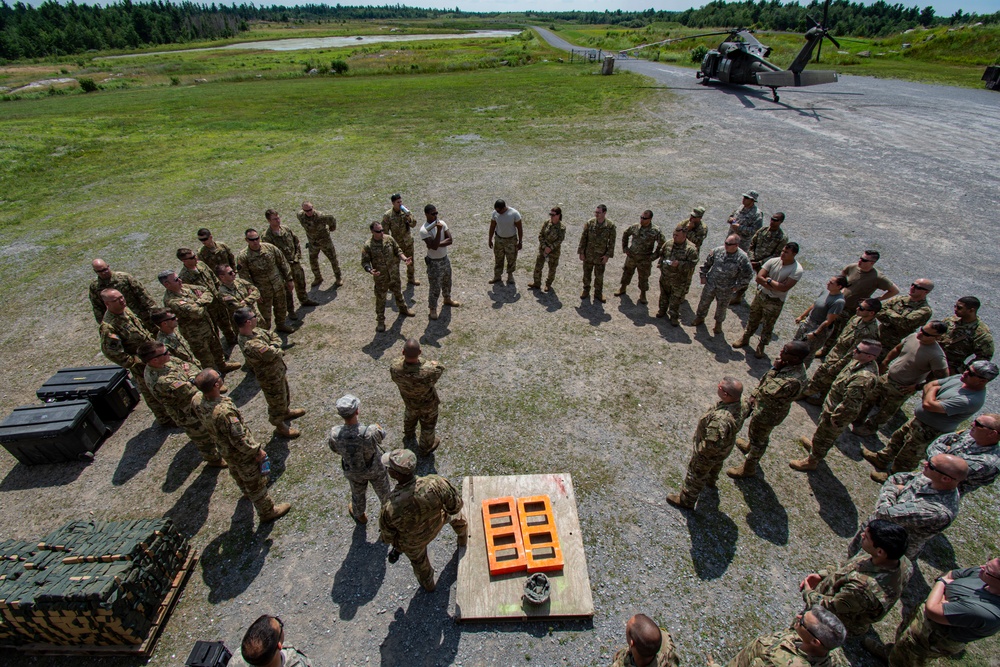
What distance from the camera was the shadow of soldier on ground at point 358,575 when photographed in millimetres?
5215

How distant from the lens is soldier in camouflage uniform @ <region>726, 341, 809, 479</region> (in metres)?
5.86

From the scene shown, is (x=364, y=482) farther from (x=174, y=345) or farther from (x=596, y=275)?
(x=596, y=275)

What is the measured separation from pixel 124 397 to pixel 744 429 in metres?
10.9

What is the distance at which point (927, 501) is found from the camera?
4699 mm

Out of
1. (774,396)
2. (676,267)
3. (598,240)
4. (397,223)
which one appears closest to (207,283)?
(397,223)

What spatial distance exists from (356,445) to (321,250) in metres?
7.55

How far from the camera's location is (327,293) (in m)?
11.3

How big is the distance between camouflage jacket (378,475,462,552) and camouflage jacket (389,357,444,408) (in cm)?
182

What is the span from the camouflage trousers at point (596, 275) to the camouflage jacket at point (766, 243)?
3561 millimetres

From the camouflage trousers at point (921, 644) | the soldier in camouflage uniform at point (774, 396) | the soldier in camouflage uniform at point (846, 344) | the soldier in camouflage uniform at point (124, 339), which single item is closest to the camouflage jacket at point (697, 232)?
the soldier in camouflage uniform at point (846, 344)

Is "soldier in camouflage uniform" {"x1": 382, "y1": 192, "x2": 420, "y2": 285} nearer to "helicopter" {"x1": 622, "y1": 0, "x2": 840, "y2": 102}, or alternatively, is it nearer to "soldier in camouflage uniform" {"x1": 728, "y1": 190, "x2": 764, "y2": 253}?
"soldier in camouflage uniform" {"x1": 728, "y1": 190, "x2": 764, "y2": 253}

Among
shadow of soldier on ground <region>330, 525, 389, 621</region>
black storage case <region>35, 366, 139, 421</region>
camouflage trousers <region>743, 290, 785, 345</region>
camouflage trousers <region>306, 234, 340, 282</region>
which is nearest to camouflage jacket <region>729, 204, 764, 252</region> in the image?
camouflage trousers <region>743, 290, 785, 345</region>

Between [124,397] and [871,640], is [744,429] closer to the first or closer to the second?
[871,640]

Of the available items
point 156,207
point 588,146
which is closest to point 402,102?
point 588,146
